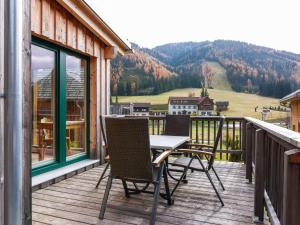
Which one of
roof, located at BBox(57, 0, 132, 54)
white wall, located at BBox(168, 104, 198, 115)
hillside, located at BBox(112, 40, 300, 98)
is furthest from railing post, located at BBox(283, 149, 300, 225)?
hillside, located at BBox(112, 40, 300, 98)

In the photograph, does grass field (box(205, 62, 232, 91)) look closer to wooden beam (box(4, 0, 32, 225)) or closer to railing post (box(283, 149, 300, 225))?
railing post (box(283, 149, 300, 225))

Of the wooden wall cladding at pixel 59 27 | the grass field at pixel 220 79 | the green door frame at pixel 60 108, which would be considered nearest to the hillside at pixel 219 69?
the grass field at pixel 220 79

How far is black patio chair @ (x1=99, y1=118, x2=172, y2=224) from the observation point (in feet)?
8.00

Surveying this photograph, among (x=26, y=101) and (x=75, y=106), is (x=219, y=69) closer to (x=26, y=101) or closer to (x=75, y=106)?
(x=75, y=106)

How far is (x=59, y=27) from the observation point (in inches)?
157

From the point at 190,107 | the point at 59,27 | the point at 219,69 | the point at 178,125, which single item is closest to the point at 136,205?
the point at 178,125

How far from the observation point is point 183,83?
15359mm

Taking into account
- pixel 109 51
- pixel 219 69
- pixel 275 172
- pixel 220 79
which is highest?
pixel 219 69

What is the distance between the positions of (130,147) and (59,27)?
251 centimetres

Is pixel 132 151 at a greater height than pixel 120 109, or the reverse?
pixel 120 109

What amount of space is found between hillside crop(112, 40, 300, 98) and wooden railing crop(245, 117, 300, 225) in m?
8.19

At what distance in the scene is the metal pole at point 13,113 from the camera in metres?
1.32

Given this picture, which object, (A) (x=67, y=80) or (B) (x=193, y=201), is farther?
(A) (x=67, y=80)

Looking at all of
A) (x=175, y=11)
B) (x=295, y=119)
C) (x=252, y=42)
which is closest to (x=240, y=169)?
(x=295, y=119)
